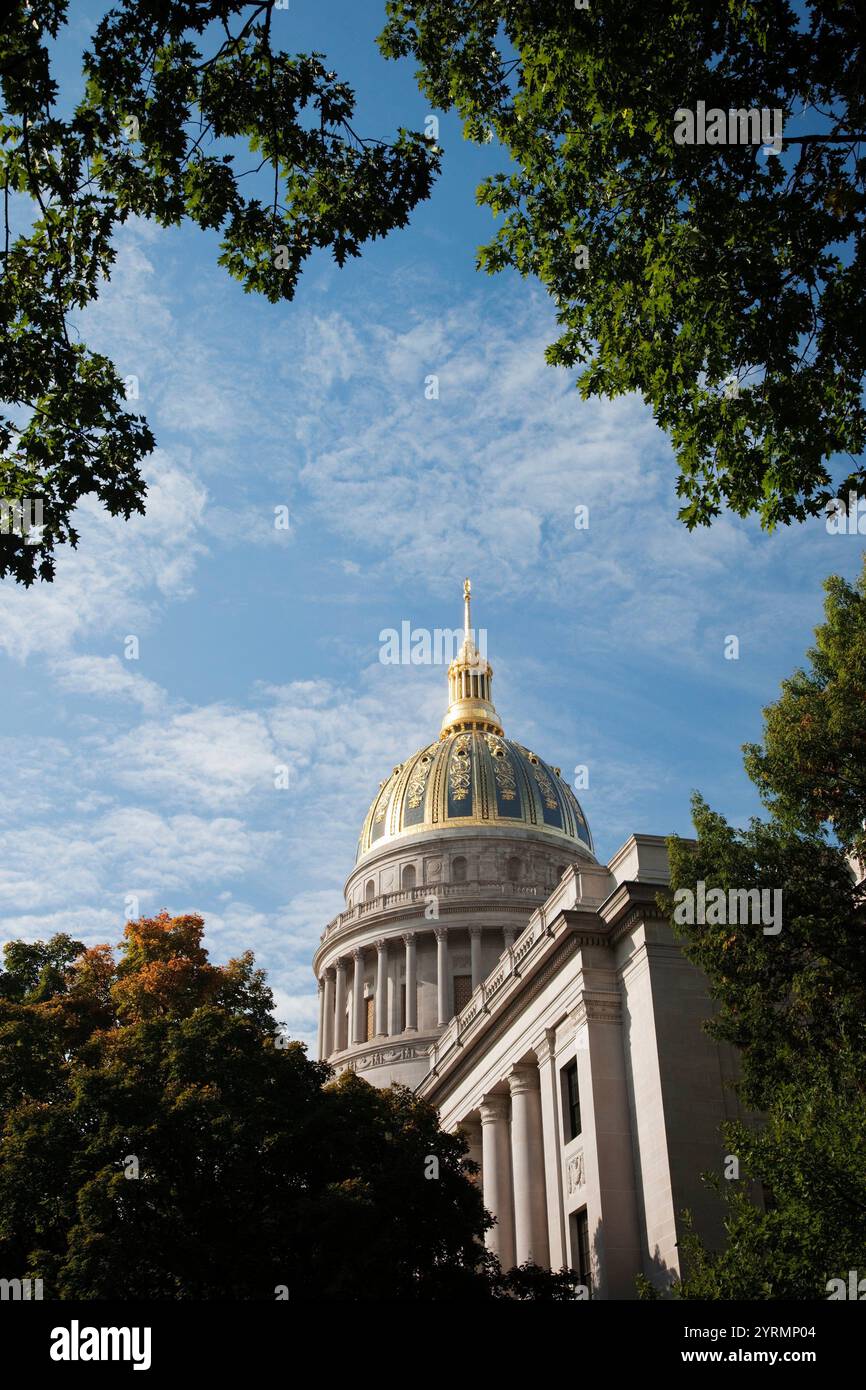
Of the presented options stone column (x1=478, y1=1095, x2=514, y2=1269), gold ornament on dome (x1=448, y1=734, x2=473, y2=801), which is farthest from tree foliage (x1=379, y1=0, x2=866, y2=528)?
gold ornament on dome (x1=448, y1=734, x2=473, y2=801)

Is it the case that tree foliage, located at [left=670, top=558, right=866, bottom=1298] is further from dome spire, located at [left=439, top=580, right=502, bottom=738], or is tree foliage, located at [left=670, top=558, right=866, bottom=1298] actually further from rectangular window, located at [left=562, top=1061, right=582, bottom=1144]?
dome spire, located at [left=439, top=580, right=502, bottom=738]

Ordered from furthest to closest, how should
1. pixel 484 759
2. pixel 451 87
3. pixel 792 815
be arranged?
pixel 484 759 < pixel 792 815 < pixel 451 87

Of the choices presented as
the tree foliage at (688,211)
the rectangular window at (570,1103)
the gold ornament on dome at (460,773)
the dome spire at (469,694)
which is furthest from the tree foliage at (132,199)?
the dome spire at (469,694)

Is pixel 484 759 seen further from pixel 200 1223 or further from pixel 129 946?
pixel 200 1223

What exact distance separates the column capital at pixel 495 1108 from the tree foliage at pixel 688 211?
2734 cm

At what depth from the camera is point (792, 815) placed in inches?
909

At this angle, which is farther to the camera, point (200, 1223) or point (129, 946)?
point (129, 946)

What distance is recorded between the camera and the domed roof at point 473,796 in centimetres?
7869

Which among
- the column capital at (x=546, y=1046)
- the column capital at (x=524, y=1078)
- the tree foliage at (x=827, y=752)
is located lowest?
the column capital at (x=524, y=1078)

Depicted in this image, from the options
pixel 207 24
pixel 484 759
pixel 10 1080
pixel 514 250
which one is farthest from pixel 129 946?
pixel 484 759

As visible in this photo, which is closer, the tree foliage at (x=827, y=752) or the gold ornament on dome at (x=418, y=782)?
the tree foliage at (x=827, y=752)

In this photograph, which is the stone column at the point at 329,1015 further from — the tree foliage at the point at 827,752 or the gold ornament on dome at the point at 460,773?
the tree foliage at the point at 827,752

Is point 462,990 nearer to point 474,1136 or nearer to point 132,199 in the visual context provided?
point 474,1136

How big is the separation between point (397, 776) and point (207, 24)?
242ft
